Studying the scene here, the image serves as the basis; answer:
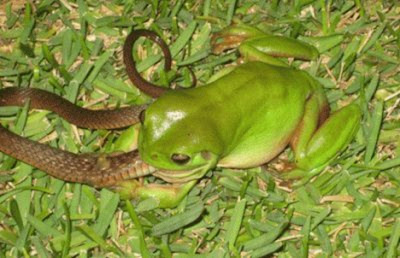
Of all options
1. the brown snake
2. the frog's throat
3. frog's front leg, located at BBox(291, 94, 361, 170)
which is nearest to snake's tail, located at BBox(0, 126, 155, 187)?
the brown snake

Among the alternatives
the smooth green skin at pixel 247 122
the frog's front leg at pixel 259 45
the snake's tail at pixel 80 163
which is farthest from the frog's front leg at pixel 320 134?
the snake's tail at pixel 80 163

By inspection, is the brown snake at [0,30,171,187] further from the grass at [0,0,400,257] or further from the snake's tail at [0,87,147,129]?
the grass at [0,0,400,257]

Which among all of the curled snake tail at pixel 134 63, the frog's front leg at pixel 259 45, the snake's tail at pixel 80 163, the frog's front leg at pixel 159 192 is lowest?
the frog's front leg at pixel 159 192

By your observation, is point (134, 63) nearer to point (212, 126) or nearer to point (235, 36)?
point (235, 36)

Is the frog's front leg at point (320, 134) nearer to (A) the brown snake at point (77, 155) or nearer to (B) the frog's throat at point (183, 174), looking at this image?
(B) the frog's throat at point (183, 174)

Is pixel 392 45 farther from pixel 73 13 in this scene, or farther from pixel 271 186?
pixel 73 13

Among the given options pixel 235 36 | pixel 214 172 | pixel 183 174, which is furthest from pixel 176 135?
pixel 235 36

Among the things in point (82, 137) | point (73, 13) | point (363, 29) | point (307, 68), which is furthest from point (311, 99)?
point (73, 13)
